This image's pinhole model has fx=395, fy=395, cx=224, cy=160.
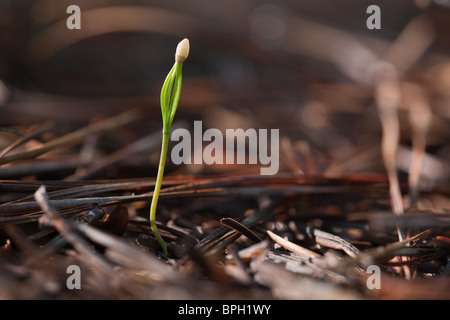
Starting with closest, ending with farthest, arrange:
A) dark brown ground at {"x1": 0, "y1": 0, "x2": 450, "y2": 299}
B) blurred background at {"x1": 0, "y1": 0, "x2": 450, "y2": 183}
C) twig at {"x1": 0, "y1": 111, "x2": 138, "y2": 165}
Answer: dark brown ground at {"x1": 0, "y1": 0, "x2": 450, "y2": 299}, twig at {"x1": 0, "y1": 111, "x2": 138, "y2": 165}, blurred background at {"x1": 0, "y1": 0, "x2": 450, "y2": 183}

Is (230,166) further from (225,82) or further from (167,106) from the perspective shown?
(225,82)

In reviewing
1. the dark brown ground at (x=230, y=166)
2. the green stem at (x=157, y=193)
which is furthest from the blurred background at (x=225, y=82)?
the green stem at (x=157, y=193)

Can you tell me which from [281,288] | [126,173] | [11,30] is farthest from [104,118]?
[281,288]

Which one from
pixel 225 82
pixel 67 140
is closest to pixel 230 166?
pixel 67 140

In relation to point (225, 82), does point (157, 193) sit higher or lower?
lower

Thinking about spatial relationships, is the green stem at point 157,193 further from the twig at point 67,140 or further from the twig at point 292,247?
the twig at point 67,140

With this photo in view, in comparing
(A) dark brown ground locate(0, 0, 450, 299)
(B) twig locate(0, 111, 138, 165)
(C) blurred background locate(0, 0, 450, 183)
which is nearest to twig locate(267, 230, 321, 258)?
(A) dark brown ground locate(0, 0, 450, 299)

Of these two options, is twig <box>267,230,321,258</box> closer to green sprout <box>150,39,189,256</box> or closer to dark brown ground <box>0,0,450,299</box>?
dark brown ground <box>0,0,450,299</box>

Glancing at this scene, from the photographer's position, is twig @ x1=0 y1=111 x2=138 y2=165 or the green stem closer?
the green stem
